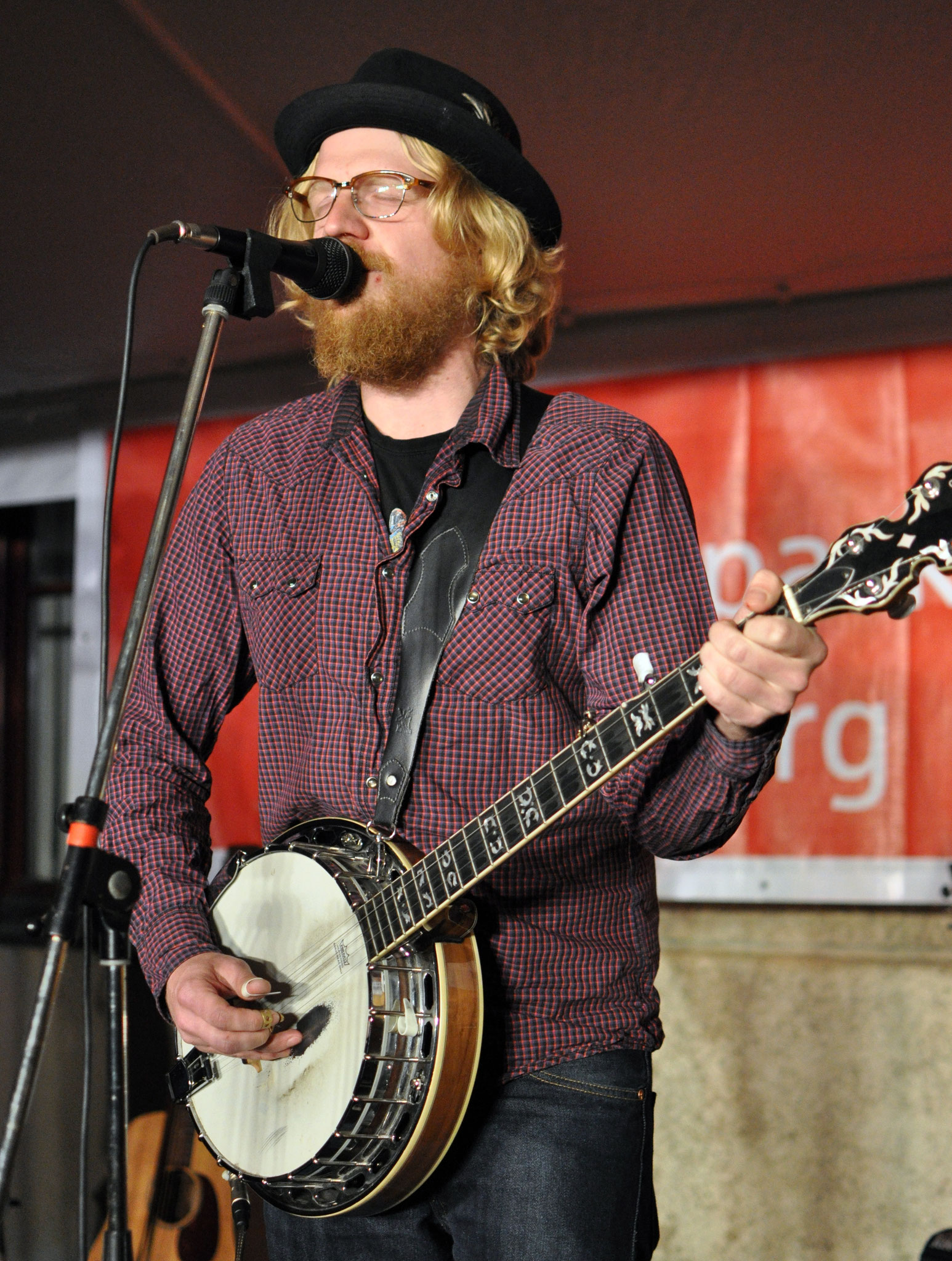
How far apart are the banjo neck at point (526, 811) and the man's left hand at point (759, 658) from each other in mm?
35

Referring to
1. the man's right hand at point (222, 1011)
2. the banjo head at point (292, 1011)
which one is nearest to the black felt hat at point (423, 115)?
the banjo head at point (292, 1011)

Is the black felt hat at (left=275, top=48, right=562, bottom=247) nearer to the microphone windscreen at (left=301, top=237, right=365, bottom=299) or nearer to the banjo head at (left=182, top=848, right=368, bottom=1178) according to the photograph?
the microphone windscreen at (left=301, top=237, right=365, bottom=299)

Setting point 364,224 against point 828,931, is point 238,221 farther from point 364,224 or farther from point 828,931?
point 828,931

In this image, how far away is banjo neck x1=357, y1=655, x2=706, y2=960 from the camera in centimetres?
130

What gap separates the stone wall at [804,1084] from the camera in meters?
3.59

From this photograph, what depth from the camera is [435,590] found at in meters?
1.72

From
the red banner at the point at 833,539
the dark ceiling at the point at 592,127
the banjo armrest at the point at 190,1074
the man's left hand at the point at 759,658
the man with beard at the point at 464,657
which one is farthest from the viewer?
the red banner at the point at 833,539

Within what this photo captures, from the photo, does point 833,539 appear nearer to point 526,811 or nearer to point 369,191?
point 369,191

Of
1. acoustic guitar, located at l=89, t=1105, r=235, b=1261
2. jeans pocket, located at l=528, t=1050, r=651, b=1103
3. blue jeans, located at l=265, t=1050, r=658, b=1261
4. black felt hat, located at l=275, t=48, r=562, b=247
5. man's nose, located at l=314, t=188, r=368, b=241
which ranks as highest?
black felt hat, located at l=275, t=48, r=562, b=247

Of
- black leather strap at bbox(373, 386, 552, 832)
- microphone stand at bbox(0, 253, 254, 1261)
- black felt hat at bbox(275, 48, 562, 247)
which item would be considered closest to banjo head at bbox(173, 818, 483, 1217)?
black leather strap at bbox(373, 386, 552, 832)

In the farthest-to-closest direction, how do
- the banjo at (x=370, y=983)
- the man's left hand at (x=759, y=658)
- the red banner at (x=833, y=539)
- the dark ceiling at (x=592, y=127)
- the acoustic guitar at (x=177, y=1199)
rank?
the red banner at (x=833, y=539)
the acoustic guitar at (x=177, y=1199)
the dark ceiling at (x=592, y=127)
the banjo at (x=370, y=983)
the man's left hand at (x=759, y=658)

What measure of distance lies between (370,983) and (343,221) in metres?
1.12

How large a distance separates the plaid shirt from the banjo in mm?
85

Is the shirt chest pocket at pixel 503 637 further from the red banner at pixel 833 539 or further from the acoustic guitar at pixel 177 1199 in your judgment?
the acoustic guitar at pixel 177 1199
